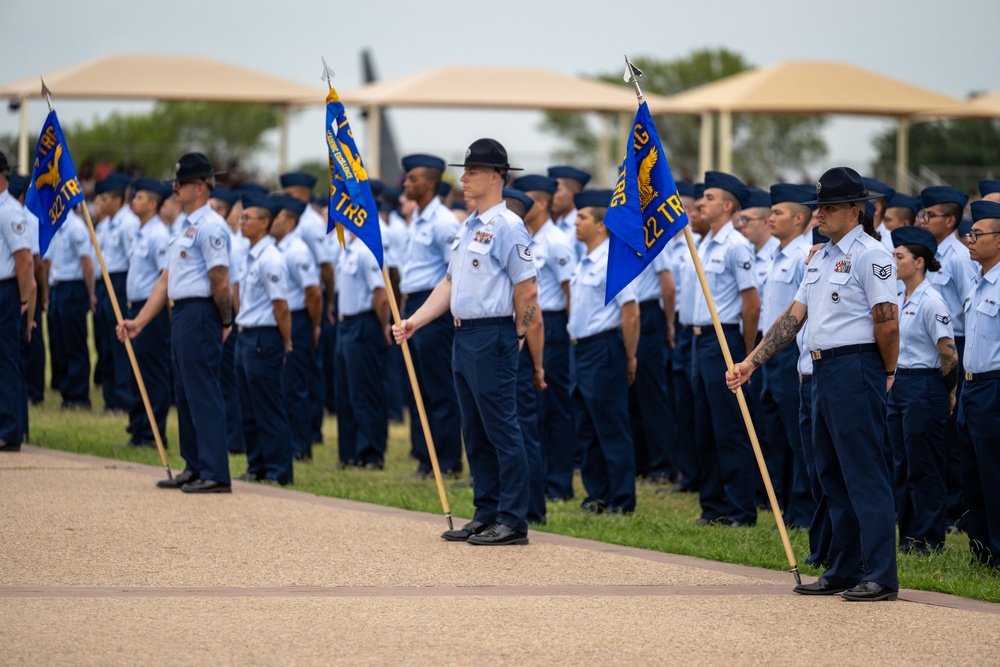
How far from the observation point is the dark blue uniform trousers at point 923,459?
9.48 meters

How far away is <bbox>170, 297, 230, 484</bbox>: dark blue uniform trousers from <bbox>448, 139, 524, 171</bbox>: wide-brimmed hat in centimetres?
259

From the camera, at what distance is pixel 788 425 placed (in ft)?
34.4

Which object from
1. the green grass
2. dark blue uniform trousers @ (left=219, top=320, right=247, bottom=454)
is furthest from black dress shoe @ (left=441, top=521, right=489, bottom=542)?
dark blue uniform trousers @ (left=219, top=320, right=247, bottom=454)

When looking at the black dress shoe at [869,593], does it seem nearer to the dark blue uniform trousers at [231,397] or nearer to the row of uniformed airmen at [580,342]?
the row of uniformed airmen at [580,342]

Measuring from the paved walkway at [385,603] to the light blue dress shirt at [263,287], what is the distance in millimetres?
2596

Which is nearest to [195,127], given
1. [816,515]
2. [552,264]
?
[552,264]

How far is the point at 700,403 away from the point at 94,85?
55.4 ft

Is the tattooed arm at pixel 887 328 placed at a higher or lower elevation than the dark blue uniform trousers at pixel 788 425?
higher

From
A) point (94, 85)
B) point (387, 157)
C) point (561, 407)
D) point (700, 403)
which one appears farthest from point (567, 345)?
point (387, 157)

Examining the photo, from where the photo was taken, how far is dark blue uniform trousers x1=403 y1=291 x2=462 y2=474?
12453mm

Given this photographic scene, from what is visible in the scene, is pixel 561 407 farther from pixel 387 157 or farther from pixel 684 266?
pixel 387 157

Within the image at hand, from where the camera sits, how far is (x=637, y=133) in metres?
8.50

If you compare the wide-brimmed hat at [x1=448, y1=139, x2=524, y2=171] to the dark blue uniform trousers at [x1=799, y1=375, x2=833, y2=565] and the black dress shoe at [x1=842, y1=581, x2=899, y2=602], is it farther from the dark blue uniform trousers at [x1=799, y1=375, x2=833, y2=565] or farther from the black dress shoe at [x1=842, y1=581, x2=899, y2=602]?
the black dress shoe at [x1=842, y1=581, x2=899, y2=602]

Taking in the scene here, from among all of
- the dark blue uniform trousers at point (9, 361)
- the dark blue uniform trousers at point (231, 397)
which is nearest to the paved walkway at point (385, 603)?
the dark blue uniform trousers at point (9, 361)
